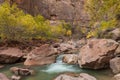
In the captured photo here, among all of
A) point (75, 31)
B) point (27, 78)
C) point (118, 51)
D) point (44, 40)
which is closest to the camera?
point (27, 78)

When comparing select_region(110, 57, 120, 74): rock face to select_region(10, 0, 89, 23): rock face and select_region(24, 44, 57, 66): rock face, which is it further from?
select_region(10, 0, 89, 23): rock face

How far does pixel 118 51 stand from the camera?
1936 centimetres

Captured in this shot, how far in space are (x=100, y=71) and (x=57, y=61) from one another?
5734mm

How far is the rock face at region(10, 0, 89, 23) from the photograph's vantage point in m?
62.9

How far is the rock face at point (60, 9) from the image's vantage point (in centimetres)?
6294

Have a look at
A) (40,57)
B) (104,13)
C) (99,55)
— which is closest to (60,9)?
(104,13)

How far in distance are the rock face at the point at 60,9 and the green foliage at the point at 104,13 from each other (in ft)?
103

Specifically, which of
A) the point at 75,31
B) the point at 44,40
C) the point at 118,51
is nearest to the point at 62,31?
the point at 75,31

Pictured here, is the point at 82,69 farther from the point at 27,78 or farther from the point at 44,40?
the point at 44,40

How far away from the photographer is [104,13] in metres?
30.5

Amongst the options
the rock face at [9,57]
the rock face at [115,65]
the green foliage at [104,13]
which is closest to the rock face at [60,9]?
the green foliage at [104,13]

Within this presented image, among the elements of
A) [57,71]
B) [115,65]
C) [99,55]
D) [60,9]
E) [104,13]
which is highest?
[60,9]

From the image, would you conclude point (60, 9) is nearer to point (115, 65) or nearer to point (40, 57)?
point (40, 57)

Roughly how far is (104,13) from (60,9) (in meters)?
34.5
